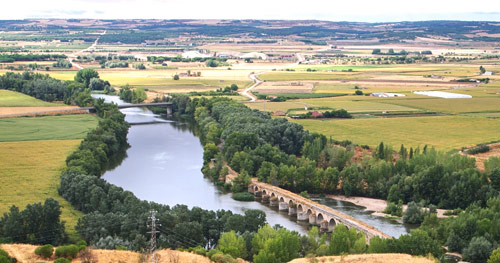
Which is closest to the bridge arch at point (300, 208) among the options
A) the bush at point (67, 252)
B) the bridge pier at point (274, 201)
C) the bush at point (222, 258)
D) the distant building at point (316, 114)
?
the bridge pier at point (274, 201)

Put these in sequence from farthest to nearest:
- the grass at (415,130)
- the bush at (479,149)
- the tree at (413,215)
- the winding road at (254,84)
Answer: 1. the winding road at (254,84)
2. the grass at (415,130)
3. the bush at (479,149)
4. the tree at (413,215)

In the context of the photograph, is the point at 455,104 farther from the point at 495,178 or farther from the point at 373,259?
the point at 373,259

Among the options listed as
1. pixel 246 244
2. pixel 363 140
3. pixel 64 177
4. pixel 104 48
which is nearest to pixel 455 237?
pixel 246 244

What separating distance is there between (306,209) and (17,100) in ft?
188

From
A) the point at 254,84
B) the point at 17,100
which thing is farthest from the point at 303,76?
the point at 17,100

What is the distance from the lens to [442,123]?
72938 mm

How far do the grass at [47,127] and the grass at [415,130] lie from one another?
72.5ft

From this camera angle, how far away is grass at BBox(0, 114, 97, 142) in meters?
65.6

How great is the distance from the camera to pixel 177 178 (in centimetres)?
5353

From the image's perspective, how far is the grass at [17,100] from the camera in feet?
284

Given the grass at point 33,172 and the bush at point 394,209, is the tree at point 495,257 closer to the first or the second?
the bush at point 394,209

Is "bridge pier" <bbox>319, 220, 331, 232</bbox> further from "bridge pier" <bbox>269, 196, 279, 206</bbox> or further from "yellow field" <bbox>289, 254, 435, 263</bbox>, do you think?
"yellow field" <bbox>289, 254, 435, 263</bbox>

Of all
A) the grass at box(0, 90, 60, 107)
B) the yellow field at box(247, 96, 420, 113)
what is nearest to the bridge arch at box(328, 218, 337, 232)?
the yellow field at box(247, 96, 420, 113)

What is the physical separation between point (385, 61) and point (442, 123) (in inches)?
3299
